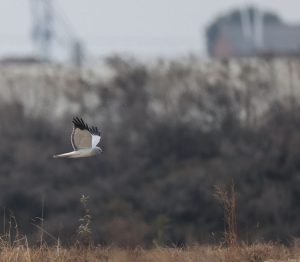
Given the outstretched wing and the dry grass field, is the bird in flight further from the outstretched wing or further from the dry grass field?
the dry grass field

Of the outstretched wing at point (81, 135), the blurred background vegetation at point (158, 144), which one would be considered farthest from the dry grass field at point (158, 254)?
the blurred background vegetation at point (158, 144)

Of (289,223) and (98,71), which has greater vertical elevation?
(98,71)

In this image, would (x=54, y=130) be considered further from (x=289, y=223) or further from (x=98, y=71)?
(x=289, y=223)

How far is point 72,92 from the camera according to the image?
118 ft

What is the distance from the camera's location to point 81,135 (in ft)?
36.4

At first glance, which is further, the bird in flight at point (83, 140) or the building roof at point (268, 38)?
the building roof at point (268, 38)

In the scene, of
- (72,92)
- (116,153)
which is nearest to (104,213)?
(116,153)

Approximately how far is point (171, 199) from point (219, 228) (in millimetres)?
3175

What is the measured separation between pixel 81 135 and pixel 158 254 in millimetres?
1750

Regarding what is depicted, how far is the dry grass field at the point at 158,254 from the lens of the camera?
9.65 metres

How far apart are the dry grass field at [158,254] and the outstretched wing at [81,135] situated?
120 centimetres

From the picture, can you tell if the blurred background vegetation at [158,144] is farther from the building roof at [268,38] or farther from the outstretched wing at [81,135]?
the building roof at [268,38]

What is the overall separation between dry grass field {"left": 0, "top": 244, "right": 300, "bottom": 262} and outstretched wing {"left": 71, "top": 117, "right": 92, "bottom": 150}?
1.20 meters

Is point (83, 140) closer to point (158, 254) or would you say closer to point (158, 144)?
point (158, 254)
